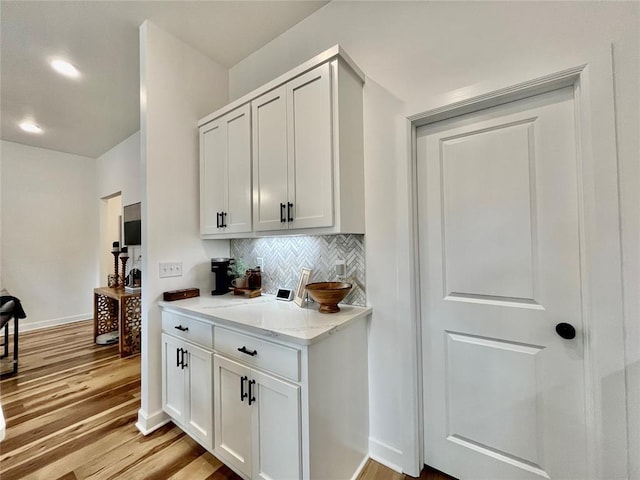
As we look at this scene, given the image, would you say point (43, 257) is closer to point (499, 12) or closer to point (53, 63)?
point (53, 63)

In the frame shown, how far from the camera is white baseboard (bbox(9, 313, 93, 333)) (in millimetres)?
4039

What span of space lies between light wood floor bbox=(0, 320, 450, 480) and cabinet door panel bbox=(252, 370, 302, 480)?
0.37 meters

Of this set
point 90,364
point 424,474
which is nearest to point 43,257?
point 90,364

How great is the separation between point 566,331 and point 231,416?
166cm

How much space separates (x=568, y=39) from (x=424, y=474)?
2.23m

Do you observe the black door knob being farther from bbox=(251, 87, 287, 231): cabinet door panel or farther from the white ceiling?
the white ceiling

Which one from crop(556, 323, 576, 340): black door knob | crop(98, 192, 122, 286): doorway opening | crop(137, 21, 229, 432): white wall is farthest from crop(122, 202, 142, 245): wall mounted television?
crop(556, 323, 576, 340): black door knob

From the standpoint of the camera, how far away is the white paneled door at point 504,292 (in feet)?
3.86

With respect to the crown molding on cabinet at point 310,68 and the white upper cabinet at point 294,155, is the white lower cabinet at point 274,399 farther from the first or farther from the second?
Result: the crown molding on cabinet at point 310,68

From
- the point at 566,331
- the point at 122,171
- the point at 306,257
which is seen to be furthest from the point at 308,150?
the point at 122,171

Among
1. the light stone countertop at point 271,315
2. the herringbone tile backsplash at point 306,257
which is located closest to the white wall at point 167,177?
the light stone countertop at point 271,315

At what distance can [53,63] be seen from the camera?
2357mm

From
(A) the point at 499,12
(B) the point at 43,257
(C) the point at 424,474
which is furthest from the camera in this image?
(B) the point at 43,257

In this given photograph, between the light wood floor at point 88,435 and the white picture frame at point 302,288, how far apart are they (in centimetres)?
100
